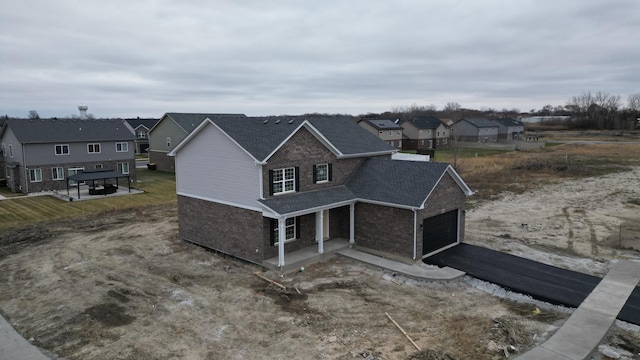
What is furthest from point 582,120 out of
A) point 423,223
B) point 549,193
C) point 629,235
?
point 423,223

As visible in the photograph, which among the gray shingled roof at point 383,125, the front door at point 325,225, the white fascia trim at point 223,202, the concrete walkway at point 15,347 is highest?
the gray shingled roof at point 383,125

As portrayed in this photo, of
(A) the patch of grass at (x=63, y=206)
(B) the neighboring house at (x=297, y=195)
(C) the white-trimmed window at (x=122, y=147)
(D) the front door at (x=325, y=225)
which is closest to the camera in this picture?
(B) the neighboring house at (x=297, y=195)

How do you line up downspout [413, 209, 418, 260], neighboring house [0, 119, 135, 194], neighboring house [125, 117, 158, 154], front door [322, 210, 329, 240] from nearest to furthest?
downspout [413, 209, 418, 260] < front door [322, 210, 329, 240] < neighboring house [0, 119, 135, 194] < neighboring house [125, 117, 158, 154]

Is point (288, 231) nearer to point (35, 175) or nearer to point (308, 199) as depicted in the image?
point (308, 199)

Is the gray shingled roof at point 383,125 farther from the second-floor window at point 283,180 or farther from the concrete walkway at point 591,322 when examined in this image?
the concrete walkway at point 591,322

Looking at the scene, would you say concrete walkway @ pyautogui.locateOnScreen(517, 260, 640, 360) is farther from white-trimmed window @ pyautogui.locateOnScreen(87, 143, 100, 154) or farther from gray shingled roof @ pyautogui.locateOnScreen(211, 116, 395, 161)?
white-trimmed window @ pyautogui.locateOnScreen(87, 143, 100, 154)

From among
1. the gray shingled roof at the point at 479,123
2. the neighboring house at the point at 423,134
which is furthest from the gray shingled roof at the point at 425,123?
the gray shingled roof at the point at 479,123

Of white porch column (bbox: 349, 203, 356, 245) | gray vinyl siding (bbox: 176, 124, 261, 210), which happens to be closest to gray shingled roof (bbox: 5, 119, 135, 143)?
gray vinyl siding (bbox: 176, 124, 261, 210)
